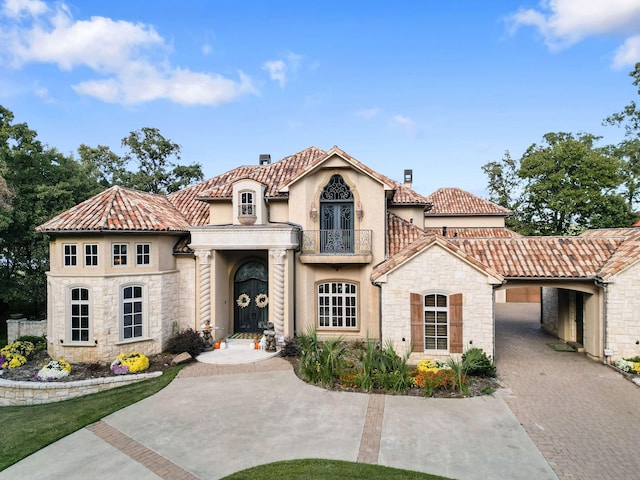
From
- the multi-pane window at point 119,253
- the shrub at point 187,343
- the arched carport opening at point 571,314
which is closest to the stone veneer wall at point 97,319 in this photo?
the multi-pane window at point 119,253

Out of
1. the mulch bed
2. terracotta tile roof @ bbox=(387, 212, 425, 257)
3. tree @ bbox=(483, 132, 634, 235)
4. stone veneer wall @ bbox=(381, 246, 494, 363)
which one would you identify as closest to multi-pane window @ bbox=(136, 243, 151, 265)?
the mulch bed

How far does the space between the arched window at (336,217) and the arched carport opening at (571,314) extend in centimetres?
624

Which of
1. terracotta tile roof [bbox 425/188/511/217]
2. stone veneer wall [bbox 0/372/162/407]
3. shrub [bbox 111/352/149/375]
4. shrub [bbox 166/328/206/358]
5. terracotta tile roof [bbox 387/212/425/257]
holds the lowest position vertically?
stone veneer wall [bbox 0/372/162/407]

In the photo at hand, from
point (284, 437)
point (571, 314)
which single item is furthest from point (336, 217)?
point (571, 314)

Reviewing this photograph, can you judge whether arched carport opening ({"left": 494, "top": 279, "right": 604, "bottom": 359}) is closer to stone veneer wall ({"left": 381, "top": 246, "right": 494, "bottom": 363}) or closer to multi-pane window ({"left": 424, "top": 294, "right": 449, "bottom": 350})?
stone veneer wall ({"left": 381, "top": 246, "right": 494, "bottom": 363})

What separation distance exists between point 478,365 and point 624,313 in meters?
5.64

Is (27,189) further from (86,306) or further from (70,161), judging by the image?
(86,306)

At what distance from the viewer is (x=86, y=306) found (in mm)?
14672

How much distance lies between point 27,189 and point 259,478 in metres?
19.9

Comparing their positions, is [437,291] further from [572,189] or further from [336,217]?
[572,189]

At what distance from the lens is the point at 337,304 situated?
56.0 ft

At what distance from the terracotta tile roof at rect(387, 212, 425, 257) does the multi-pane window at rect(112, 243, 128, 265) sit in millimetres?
10560

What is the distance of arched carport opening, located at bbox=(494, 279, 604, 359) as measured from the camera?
563 inches

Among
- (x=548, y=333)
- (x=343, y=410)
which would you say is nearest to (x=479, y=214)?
(x=548, y=333)
